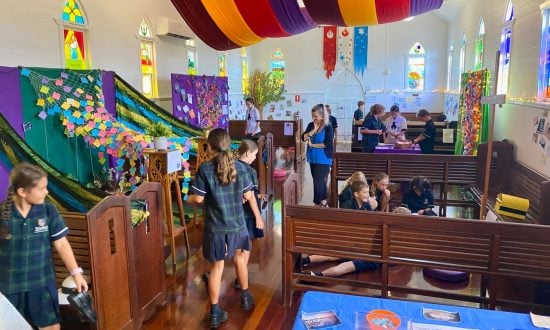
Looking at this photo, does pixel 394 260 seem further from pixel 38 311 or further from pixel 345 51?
pixel 345 51

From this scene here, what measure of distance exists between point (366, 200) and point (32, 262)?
2.63 metres

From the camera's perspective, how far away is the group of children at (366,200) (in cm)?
369

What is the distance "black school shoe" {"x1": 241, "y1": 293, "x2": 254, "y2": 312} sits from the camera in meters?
3.44

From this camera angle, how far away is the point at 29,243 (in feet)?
7.57

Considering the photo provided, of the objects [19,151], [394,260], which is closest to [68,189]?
[19,151]

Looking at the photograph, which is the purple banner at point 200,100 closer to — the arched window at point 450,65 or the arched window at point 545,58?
the arched window at point 545,58

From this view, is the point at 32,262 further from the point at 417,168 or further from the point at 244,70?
the point at 244,70

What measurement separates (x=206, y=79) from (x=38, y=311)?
7.33m

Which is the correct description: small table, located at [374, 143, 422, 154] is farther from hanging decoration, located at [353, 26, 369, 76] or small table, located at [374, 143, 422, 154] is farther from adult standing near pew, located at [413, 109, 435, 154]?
hanging decoration, located at [353, 26, 369, 76]

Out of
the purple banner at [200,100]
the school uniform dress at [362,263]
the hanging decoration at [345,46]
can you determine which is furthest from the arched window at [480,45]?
the hanging decoration at [345,46]

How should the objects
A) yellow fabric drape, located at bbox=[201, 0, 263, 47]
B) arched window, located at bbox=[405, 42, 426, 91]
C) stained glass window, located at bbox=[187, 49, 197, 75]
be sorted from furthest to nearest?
arched window, located at bbox=[405, 42, 426, 91]
stained glass window, located at bbox=[187, 49, 197, 75]
yellow fabric drape, located at bbox=[201, 0, 263, 47]

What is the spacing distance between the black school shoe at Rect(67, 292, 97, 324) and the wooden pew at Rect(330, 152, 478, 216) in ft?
12.5


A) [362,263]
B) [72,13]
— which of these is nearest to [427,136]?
[362,263]

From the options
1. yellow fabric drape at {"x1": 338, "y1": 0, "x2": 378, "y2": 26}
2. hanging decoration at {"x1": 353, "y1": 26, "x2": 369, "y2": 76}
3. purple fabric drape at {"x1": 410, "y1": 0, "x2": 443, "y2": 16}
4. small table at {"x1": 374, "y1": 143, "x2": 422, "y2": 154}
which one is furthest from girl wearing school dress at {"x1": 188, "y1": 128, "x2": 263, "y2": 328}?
hanging decoration at {"x1": 353, "y1": 26, "x2": 369, "y2": 76}
